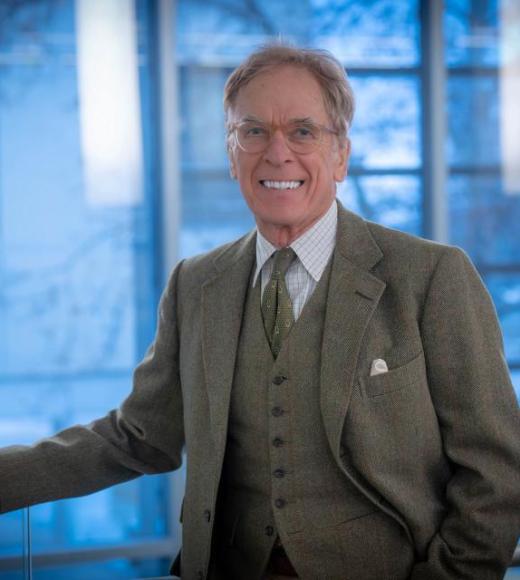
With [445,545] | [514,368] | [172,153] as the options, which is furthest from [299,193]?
[514,368]

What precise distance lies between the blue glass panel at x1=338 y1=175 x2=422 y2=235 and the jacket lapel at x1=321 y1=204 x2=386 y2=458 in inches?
80.8

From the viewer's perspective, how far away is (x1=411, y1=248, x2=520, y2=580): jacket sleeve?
141cm

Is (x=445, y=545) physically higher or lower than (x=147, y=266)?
lower

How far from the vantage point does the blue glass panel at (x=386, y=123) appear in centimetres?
360

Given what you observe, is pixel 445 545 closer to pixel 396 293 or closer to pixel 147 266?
pixel 396 293

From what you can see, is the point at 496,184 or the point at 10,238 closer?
the point at 10,238

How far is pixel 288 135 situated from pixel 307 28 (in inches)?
83.4

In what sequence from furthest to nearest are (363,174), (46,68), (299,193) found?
(363,174), (46,68), (299,193)

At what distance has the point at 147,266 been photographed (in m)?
3.54

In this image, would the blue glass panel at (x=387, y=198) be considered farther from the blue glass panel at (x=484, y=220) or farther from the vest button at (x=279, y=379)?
the vest button at (x=279, y=379)

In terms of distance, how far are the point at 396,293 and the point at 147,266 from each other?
2.16 metres

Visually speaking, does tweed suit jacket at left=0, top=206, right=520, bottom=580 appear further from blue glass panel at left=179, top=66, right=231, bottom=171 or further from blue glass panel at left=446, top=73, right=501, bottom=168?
blue glass panel at left=446, top=73, right=501, bottom=168

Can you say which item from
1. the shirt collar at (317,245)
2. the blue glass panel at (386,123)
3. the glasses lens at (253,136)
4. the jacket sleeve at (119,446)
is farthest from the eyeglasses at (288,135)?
the blue glass panel at (386,123)

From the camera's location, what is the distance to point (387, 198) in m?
3.66
